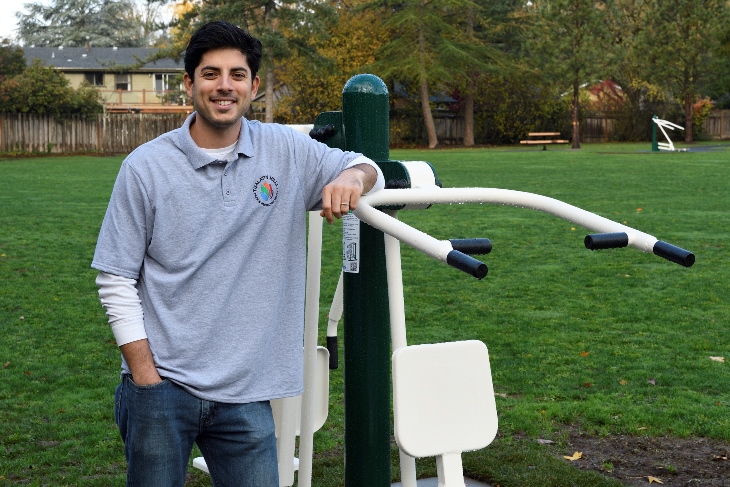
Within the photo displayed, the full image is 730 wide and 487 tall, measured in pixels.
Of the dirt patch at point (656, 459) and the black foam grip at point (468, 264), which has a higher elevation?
the black foam grip at point (468, 264)

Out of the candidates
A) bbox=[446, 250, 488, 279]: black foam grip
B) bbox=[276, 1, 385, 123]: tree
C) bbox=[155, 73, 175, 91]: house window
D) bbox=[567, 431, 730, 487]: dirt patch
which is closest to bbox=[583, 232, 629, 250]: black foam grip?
bbox=[446, 250, 488, 279]: black foam grip

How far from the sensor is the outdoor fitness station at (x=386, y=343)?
2.41 m

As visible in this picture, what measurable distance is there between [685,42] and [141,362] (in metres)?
45.3

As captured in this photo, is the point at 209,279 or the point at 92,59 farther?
the point at 92,59

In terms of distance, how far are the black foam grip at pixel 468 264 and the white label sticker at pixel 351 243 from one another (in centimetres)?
84

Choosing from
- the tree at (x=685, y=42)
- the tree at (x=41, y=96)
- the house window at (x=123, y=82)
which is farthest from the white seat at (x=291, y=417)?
the house window at (x=123, y=82)

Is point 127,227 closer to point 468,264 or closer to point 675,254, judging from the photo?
point 468,264

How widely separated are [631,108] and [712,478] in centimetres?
4582

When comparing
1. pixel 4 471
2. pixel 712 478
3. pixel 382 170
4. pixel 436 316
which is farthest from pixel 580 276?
pixel 382 170

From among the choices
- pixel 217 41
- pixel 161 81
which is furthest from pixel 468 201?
pixel 161 81

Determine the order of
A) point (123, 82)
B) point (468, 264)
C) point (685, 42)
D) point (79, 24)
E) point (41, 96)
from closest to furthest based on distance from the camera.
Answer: point (468, 264) < point (41, 96) < point (685, 42) < point (123, 82) < point (79, 24)

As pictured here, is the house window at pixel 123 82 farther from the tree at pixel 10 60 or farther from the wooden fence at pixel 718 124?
the wooden fence at pixel 718 124

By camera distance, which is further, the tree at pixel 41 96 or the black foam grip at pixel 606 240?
the tree at pixel 41 96

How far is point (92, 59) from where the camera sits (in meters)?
66.6
